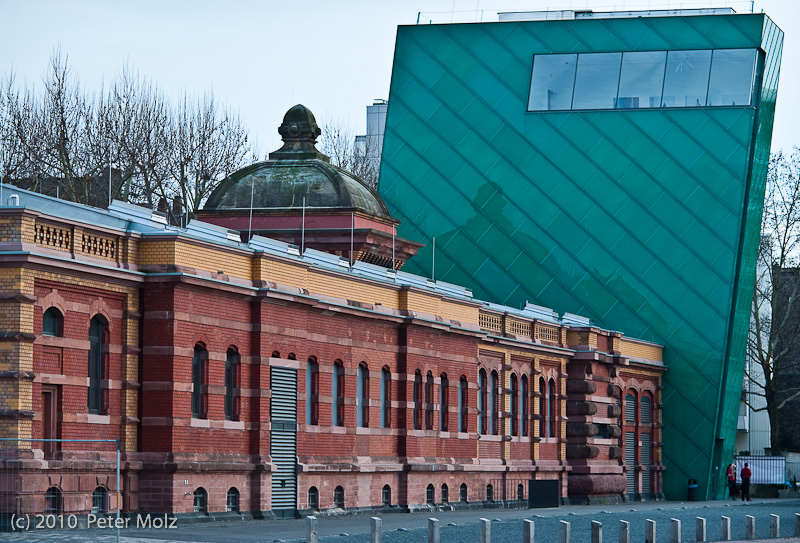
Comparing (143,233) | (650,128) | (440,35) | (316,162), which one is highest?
(440,35)

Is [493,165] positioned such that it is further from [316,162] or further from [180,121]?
[316,162]

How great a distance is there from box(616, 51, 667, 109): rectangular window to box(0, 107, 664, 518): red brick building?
18.5m

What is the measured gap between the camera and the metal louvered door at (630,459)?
215 feet

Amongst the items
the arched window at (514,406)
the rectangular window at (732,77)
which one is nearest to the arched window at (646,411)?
the rectangular window at (732,77)

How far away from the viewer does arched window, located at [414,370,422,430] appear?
153ft

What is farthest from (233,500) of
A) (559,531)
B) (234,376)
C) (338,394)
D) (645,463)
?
(645,463)

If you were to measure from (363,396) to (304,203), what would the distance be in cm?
944

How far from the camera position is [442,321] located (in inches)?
1855

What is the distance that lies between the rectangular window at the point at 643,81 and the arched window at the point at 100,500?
4286 cm

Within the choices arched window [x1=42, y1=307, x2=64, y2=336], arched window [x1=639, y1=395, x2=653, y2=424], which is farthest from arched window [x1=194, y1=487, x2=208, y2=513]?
arched window [x1=639, y1=395, x2=653, y2=424]

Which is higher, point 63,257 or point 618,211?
point 618,211

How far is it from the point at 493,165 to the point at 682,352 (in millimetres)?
11897

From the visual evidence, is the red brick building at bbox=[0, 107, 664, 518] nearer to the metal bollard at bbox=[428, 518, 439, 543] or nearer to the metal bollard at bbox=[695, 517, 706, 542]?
the metal bollard at bbox=[428, 518, 439, 543]

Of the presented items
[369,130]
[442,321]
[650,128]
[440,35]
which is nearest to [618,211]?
[650,128]
